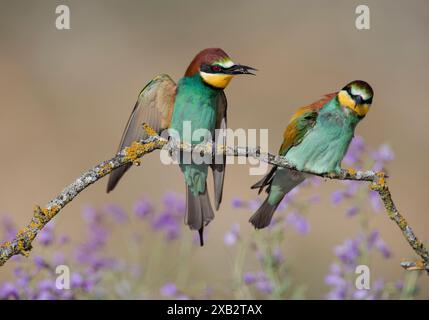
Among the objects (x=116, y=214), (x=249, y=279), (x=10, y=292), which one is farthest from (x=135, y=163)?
(x=116, y=214)

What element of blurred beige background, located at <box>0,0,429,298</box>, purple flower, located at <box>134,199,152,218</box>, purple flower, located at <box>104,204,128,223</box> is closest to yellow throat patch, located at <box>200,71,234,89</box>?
purple flower, located at <box>134,199,152,218</box>

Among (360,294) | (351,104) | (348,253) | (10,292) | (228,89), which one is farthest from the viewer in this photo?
(228,89)

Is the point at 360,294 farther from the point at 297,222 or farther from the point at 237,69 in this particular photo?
the point at 237,69

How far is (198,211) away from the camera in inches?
97.5

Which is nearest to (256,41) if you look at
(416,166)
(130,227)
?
(416,166)

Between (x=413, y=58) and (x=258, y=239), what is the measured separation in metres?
5.14

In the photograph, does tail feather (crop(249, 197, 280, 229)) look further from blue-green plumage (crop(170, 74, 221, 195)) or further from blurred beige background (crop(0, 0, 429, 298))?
blurred beige background (crop(0, 0, 429, 298))

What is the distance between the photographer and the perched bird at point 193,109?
8.02 feet

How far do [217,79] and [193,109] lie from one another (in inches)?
8.9

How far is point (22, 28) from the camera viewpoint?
809 centimetres

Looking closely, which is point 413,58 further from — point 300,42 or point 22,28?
point 22,28

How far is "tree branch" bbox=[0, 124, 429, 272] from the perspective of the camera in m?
1.66

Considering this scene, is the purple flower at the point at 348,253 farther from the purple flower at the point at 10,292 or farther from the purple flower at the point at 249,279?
the purple flower at the point at 10,292

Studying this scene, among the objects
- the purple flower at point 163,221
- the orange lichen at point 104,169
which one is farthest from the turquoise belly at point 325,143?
the orange lichen at point 104,169
